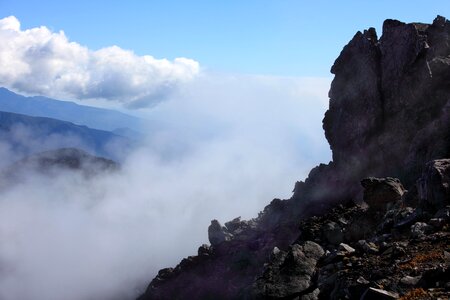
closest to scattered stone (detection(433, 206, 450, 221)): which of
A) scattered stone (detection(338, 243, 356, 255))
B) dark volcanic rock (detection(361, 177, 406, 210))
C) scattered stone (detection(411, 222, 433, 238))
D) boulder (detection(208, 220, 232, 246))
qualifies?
scattered stone (detection(411, 222, 433, 238))

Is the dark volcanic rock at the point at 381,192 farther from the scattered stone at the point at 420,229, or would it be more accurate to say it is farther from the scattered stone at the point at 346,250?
the scattered stone at the point at 346,250

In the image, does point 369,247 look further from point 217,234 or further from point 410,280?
point 217,234

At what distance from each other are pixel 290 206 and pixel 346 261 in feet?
298

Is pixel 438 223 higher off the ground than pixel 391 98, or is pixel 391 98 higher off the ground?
pixel 391 98

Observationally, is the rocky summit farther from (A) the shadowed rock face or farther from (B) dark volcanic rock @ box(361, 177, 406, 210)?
(A) the shadowed rock face

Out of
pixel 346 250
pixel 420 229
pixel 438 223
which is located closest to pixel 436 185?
pixel 438 223

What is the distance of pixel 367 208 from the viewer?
47.8 metres

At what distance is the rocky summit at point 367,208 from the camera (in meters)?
26.2

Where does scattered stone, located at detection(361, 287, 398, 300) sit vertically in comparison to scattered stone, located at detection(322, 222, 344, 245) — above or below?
below

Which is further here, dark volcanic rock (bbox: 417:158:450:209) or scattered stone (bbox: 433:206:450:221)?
dark volcanic rock (bbox: 417:158:450:209)

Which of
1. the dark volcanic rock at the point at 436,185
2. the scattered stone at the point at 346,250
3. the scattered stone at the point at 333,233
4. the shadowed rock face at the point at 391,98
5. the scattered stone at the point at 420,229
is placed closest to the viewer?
the scattered stone at the point at 420,229

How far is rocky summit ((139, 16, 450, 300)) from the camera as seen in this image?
1030 inches

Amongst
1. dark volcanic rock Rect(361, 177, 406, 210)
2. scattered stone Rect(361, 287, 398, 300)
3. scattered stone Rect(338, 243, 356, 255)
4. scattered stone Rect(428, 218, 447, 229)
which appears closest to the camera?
scattered stone Rect(361, 287, 398, 300)

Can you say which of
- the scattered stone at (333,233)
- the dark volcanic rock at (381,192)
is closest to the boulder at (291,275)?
the scattered stone at (333,233)
